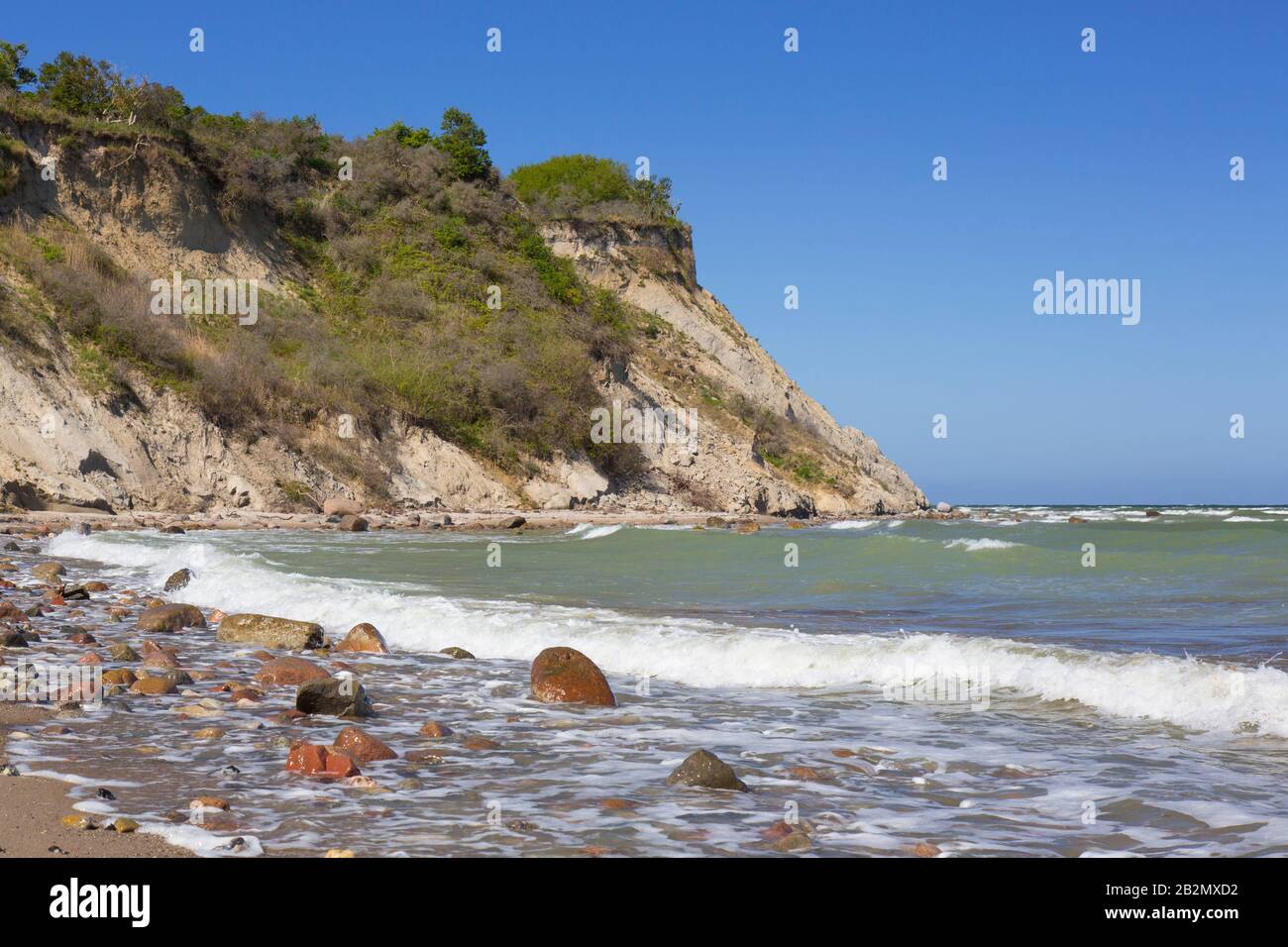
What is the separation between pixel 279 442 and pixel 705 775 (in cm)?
2988

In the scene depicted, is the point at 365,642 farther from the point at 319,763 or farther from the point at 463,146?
the point at 463,146

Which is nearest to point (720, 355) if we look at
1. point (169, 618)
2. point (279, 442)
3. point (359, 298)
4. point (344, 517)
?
point (359, 298)

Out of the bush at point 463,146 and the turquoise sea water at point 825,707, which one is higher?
the bush at point 463,146

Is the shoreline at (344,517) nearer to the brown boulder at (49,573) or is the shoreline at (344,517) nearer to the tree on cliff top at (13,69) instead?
the brown boulder at (49,573)

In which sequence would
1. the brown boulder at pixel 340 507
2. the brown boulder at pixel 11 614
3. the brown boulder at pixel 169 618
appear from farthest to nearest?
the brown boulder at pixel 340 507
the brown boulder at pixel 169 618
the brown boulder at pixel 11 614

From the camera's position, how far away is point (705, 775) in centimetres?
536

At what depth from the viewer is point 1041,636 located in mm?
10594

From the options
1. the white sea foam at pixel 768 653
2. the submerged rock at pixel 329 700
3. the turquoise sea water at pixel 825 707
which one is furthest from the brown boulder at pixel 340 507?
the submerged rock at pixel 329 700

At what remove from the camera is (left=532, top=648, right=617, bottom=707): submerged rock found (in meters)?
7.66

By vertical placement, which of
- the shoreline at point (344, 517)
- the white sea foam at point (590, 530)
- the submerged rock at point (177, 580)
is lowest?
the submerged rock at point (177, 580)

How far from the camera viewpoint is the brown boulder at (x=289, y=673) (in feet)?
26.7

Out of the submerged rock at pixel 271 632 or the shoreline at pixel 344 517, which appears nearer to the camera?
the submerged rock at pixel 271 632

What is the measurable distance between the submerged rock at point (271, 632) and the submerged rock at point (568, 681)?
311 cm
